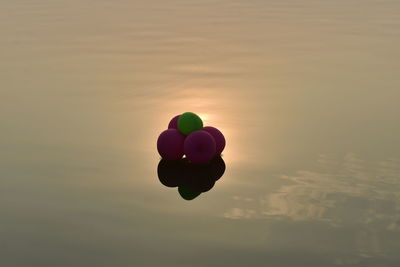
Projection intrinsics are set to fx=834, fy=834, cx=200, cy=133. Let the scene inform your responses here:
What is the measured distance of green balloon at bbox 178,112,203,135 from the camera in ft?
27.5

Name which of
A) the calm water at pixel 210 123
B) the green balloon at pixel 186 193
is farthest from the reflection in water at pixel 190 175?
the calm water at pixel 210 123

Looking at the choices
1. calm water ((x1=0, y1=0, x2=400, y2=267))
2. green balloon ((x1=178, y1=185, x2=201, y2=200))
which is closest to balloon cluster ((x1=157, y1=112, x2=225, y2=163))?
calm water ((x1=0, y1=0, x2=400, y2=267))

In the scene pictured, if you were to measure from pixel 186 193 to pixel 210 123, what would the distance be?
6.14 feet

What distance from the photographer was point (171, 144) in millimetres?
8367

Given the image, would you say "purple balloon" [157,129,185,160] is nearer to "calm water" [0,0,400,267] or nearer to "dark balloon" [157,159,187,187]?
"dark balloon" [157,159,187,187]

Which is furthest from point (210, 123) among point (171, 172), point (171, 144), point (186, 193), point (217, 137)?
point (186, 193)

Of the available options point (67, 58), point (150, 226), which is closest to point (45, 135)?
point (150, 226)

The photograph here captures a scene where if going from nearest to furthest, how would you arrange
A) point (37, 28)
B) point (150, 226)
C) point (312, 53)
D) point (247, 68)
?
point (150, 226), point (247, 68), point (312, 53), point (37, 28)

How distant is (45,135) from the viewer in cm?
929

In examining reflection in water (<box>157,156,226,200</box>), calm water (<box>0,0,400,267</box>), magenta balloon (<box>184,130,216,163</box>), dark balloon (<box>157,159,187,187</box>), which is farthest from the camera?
magenta balloon (<box>184,130,216,163</box>)

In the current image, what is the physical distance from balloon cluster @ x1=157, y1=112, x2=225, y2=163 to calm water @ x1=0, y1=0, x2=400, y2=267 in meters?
0.25

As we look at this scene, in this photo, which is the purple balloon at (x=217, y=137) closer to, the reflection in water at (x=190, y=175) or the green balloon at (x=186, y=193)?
the reflection in water at (x=190, y=175)

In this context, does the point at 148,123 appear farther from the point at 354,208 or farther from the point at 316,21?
the point at 316,21

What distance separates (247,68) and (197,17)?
13.5 feet
